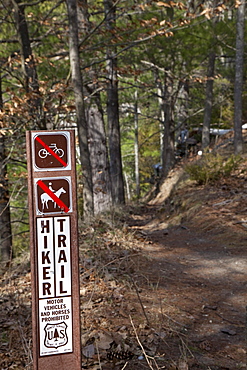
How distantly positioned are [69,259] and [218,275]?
12.6ft

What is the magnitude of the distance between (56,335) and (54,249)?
569 millimetres

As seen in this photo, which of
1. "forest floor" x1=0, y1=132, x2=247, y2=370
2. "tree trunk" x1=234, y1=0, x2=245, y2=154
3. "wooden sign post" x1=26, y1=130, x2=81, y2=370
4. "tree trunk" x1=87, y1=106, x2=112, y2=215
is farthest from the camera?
"tree trunk" x1=234, y1=0, x2=245, y2=154

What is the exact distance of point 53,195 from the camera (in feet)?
9.32

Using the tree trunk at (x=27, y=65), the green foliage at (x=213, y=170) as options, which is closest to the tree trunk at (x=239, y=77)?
the green foliage at (x=213, y=170)

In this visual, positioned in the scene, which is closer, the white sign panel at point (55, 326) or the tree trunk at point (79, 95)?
the white sign panel at point (55, 326)

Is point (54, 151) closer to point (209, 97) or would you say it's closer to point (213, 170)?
point (213, 170)

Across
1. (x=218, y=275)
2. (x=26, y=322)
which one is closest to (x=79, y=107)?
(x=218, y=275)

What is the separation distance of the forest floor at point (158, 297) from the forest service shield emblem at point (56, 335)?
39cm

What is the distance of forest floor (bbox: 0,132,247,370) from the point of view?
3734 millimetres

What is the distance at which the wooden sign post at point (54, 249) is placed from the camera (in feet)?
9.16

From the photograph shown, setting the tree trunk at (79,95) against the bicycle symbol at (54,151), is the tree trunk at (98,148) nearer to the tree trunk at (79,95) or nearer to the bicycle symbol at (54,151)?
the tree trunk at (79,95)

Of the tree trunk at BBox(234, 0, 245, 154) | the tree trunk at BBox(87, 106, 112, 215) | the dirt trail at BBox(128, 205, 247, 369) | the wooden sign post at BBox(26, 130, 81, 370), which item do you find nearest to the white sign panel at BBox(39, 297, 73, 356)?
the wooden sign post at BBox(26, 130, 81, 370)

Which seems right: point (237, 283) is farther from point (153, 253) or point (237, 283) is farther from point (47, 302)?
point (47, 302)

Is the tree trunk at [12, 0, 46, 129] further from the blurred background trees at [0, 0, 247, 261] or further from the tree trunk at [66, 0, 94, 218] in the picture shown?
the tree trunk at [66, 0, 94, 218]
